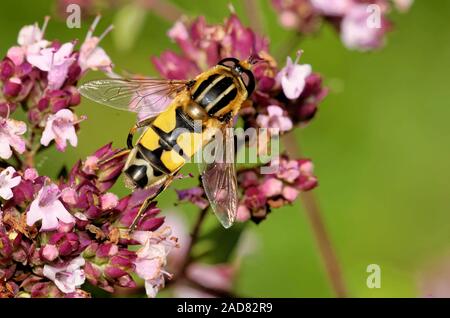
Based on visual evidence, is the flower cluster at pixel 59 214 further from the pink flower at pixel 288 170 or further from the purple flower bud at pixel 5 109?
the pink flower at pixel 288 170

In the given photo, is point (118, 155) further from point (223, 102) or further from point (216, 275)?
point (216, 275)

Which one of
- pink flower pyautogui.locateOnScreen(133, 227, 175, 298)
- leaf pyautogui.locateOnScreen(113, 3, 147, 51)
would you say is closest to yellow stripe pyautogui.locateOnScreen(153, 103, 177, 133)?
pink flower pyautogui.locateOnScreen(133, 227, 175, 298)

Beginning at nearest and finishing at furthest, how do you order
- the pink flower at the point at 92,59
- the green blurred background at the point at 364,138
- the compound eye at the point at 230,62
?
1. the compound eye at the point at 230,62
2. the pink flower at the point at 92,59
3. the green blurred background at the point at 364,138

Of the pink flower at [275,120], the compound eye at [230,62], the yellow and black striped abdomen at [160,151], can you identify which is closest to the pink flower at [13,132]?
the yellow and black striped abdomen at [160,151]

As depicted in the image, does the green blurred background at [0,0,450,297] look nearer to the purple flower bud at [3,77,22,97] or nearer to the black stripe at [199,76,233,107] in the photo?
the purple flower bud at [3,77,22,97]

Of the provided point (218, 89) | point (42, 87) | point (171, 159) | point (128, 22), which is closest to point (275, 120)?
point (218, 89)
